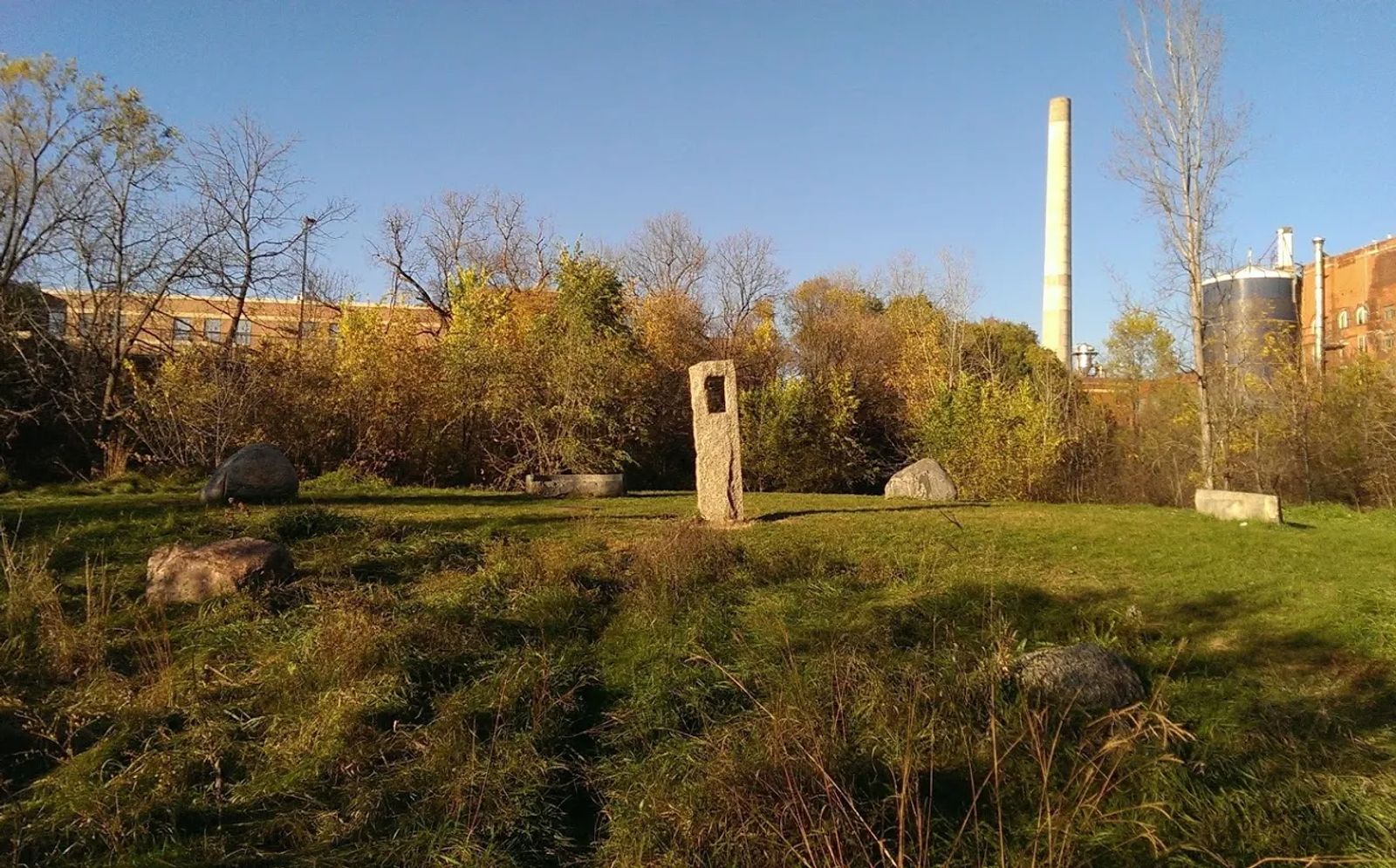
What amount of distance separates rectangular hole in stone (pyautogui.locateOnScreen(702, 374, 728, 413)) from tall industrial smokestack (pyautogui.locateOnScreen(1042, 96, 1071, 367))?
28420 millimetres

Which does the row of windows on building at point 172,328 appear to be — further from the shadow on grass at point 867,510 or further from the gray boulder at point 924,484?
the gray boulder at point 924,484

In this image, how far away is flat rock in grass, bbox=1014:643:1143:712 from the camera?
187 inches

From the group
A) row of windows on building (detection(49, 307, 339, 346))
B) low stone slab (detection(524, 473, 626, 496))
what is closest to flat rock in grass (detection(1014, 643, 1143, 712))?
low stone slab (detection(524, 473, 626, 496))

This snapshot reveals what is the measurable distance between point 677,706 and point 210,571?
13.2 ft

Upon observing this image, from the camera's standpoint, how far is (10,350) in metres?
17.3

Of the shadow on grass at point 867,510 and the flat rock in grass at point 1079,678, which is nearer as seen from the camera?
the flat rock in grass at point 1079,678

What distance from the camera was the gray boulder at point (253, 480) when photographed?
416 inches

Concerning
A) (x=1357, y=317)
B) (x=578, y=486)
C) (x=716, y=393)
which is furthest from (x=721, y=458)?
(x=1357, y=317)

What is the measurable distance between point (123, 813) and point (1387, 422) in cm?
2155

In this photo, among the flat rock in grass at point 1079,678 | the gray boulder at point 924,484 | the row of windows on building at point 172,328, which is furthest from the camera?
the row of windows on building at point 172,328

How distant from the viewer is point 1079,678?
4.96 m

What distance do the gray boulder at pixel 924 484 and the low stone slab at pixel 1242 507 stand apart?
5127 mm

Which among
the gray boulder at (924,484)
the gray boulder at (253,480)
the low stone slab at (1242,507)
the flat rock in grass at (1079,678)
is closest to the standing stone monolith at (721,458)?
the gray boulder at (253,480)

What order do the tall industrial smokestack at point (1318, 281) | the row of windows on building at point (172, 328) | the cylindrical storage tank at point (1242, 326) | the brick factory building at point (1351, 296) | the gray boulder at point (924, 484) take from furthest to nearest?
the tall industrial smokestack at point (1318, 281)
the brick factory building at point (1351, 296)
the row of windows on building at point (172, 328)
the cylindrical storage tank at point (1242, 326)
the gray boulder at point (924, 484)
